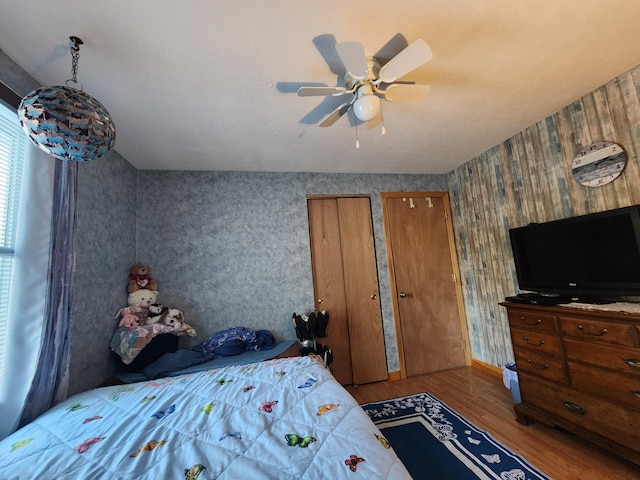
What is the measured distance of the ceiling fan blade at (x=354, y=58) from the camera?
113 cm

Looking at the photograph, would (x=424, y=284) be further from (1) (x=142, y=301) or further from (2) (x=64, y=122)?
(2) (x=64, y=122)

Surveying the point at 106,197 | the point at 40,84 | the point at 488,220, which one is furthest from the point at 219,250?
the point at 488,220

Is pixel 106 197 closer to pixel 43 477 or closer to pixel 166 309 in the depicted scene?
pixel 166 309

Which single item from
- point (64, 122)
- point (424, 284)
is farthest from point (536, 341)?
point (64, 122)

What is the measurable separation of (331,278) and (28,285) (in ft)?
7.78

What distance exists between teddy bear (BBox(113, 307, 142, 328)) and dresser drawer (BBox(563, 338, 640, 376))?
330 centimetres

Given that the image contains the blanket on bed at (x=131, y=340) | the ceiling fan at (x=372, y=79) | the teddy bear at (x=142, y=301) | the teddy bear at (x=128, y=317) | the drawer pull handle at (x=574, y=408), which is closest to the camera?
the ceiling fan at (x=372, y=79)

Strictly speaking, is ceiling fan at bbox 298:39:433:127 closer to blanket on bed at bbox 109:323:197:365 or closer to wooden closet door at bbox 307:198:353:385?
wooden closet door at bbox 307:198:353:385

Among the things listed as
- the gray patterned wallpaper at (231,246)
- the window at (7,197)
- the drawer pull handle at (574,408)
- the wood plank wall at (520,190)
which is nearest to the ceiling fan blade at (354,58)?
the window at (7,197)

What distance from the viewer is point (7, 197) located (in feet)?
4.38

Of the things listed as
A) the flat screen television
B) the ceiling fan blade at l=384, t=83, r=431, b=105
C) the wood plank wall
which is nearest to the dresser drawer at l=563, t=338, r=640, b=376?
the flat screen television

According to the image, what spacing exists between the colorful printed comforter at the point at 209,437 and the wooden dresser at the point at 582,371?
5.14 feet

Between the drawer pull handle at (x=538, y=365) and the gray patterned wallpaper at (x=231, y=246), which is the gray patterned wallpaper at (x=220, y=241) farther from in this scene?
the drawer pull handle at (x=538, y=365)

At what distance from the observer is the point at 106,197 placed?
2.12m
